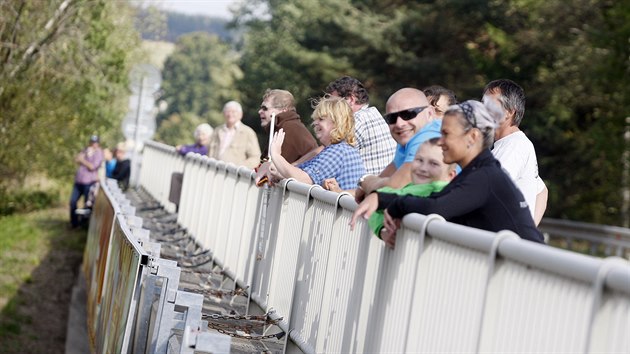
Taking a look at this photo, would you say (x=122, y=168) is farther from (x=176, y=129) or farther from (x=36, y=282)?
(x=176, y=129)

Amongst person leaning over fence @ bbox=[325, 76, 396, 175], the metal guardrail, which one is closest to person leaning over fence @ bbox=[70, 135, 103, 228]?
the metal guardrail

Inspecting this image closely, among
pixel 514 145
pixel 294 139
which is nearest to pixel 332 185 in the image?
pixel 514 145

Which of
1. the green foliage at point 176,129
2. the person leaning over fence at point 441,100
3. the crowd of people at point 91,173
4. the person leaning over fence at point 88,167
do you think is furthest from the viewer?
the green foliage at point 176,129

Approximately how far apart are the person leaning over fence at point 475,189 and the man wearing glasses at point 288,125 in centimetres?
534

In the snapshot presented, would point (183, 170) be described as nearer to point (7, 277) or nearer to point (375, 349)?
point (7, 277)

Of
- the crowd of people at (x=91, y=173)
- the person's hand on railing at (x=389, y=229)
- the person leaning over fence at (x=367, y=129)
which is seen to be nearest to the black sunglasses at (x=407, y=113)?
the person's hand on railing at (x=389, y=229)

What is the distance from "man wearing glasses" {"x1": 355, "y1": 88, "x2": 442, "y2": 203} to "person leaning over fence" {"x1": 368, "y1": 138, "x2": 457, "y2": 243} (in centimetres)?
48

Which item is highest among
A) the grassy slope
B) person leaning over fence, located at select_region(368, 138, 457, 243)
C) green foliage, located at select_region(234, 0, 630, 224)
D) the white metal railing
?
green foliage, located at select_region(234, 0, 630, 224)

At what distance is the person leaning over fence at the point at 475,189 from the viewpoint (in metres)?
6.22

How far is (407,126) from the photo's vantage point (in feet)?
25.1

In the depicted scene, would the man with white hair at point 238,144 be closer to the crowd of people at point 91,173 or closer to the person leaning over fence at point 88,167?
the crowd of people at point 91,173

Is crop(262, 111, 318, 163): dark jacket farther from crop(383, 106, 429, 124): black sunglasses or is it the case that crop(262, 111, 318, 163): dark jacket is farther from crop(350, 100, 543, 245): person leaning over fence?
crop(350, 100, 543, 245): person leaning over fence

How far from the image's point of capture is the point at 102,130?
48.1 metres

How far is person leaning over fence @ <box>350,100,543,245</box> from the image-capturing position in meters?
6.22
